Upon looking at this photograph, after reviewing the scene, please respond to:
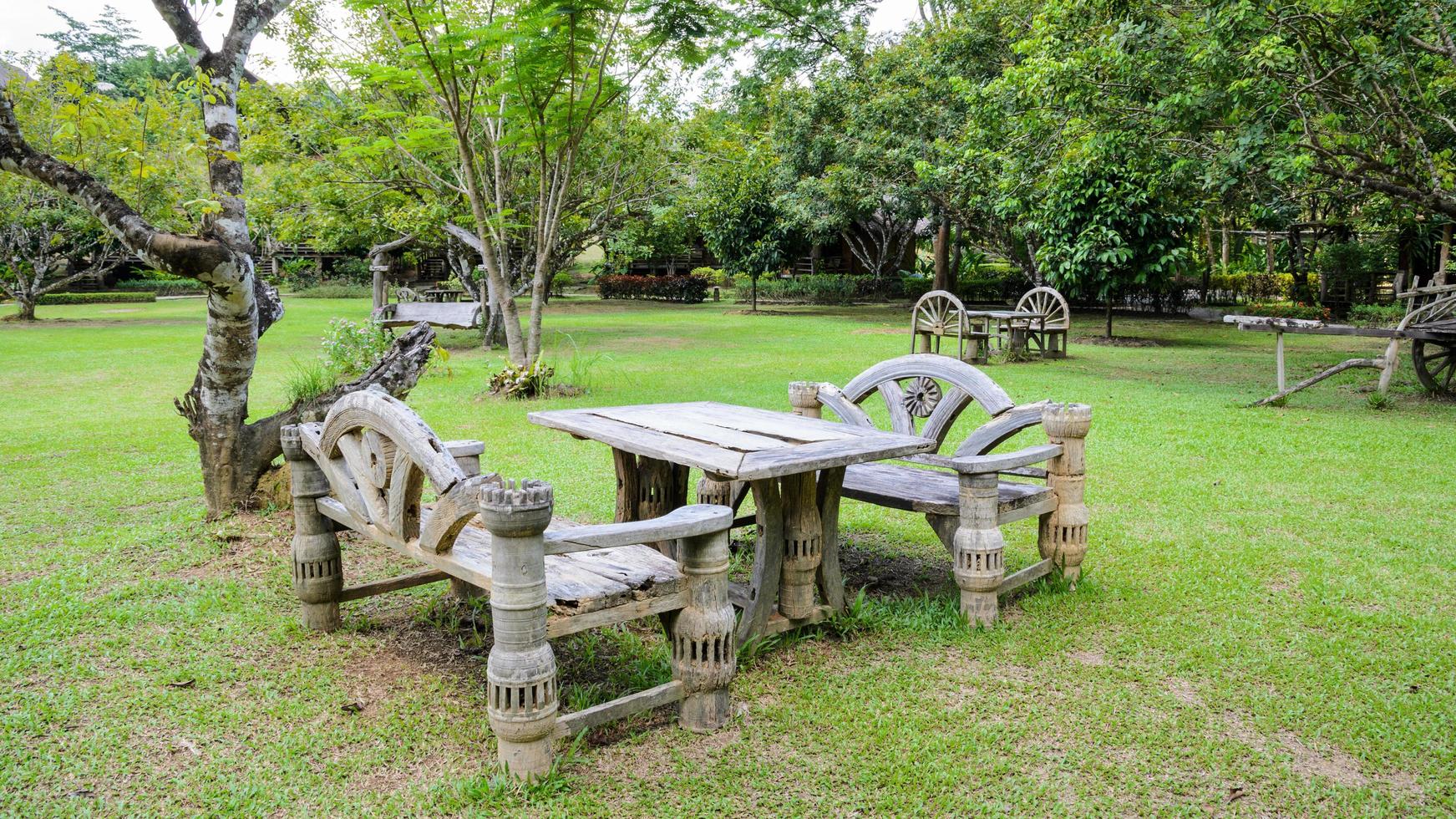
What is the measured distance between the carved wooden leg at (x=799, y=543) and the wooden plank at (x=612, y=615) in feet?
2.47

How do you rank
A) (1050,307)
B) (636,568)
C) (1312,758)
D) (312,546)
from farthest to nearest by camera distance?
(1050,307), (312,546), (636,568), (1312,758)

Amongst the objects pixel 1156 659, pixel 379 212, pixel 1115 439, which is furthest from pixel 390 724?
pixel 379 212

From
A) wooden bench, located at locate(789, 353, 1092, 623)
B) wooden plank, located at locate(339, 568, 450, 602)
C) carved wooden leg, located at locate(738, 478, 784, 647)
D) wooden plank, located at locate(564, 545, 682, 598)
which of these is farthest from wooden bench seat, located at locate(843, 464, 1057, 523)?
wooden plank, located at locate(339, 568, 450, 602)

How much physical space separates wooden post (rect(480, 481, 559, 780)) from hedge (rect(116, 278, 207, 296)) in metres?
32.9

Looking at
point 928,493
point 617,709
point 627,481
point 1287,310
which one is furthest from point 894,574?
point 1287,310

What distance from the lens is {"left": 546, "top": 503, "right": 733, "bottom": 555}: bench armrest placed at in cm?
265

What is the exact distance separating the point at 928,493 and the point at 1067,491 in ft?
2.09

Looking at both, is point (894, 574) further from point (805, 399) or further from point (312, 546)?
point (312, 546)

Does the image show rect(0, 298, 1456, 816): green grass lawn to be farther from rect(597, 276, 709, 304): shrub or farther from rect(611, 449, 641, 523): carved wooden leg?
rect(597, 276, 709, 304): shrub

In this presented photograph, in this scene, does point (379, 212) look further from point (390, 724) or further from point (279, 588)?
point (390, 724)

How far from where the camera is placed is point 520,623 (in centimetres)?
254

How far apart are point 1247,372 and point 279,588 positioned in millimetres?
12019

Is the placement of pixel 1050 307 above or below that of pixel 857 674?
above

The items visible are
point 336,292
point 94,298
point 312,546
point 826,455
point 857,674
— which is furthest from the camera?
point 336,292
